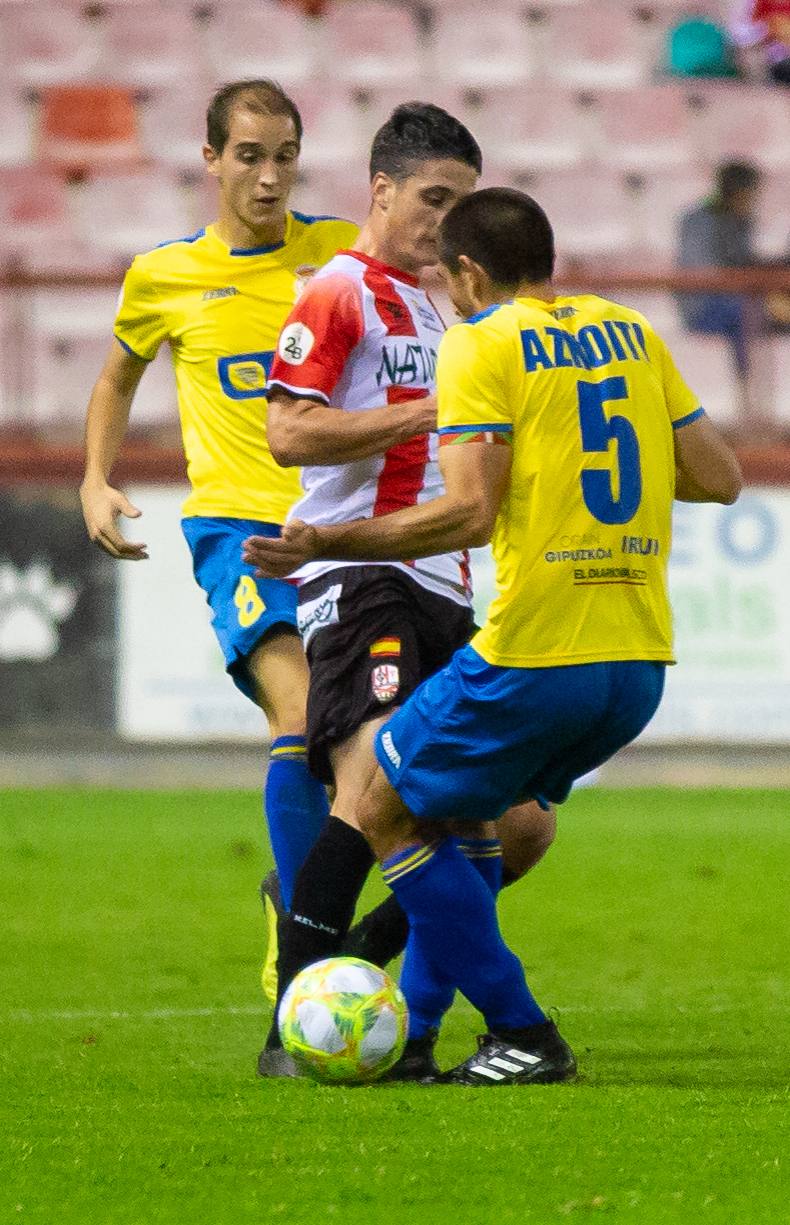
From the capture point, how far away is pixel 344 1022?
14.0 feet

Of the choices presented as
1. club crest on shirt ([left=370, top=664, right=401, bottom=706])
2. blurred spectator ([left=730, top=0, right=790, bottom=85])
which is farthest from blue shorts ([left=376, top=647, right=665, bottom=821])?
blurred spectator ([left=730, top=0, right=790, bottom=85])

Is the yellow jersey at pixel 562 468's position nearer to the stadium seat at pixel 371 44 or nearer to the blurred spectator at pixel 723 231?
the blurred spectator at pixel 723 231

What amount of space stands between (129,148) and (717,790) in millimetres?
6931

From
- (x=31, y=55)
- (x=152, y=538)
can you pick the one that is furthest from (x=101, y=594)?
(x=31, y=55)

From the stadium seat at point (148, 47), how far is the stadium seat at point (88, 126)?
253mm

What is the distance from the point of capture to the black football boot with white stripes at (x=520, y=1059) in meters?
4.32

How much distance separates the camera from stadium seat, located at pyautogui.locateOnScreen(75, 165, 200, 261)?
1504 cm

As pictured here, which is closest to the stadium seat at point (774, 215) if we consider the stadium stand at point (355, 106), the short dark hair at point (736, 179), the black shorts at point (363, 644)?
the stadium stand at point (355, 106)

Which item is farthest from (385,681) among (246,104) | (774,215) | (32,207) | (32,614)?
(32,207)

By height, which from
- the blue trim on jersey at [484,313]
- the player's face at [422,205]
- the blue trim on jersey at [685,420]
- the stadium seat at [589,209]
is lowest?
the stadium seat at [589,209]

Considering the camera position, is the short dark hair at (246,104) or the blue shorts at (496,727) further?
the short dark hair at (246,104)

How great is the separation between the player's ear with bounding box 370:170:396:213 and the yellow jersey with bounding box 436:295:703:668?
73 centimetres

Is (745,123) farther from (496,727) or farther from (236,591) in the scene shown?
(496,727)

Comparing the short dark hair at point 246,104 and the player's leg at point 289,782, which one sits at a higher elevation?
the short dark hair at point 246,104
